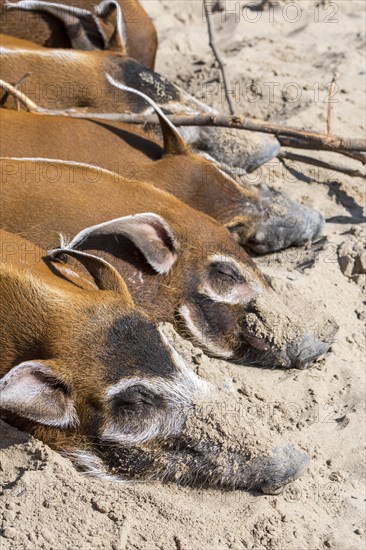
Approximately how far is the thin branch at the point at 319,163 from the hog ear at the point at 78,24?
1.18m

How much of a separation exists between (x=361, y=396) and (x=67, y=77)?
7.52ft

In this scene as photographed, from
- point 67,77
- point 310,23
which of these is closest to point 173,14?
point 310,23

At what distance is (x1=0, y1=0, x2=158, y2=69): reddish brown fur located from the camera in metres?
5.54

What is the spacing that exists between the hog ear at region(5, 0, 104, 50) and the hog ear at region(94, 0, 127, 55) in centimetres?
3

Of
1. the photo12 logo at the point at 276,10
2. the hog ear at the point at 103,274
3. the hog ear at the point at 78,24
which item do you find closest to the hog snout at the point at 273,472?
the hog ear at the point at 103,274

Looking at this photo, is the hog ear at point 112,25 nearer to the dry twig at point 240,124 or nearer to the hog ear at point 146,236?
the dry twig at point 240,124

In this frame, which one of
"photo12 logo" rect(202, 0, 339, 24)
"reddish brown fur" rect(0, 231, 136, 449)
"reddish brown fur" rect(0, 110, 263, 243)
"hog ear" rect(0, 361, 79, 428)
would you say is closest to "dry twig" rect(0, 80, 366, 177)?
"reddish brown fur" rect(0, 110, 263, 243)

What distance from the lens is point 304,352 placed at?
4039mm

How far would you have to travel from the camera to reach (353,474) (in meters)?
→ 3.56

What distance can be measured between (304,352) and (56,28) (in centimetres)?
259

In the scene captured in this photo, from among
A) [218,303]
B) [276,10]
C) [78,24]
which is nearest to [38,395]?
[218,303]

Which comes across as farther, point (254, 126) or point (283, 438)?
point (254, 126)

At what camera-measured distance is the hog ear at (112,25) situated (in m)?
5.32

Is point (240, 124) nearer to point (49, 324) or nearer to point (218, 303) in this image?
point (218, 303)
